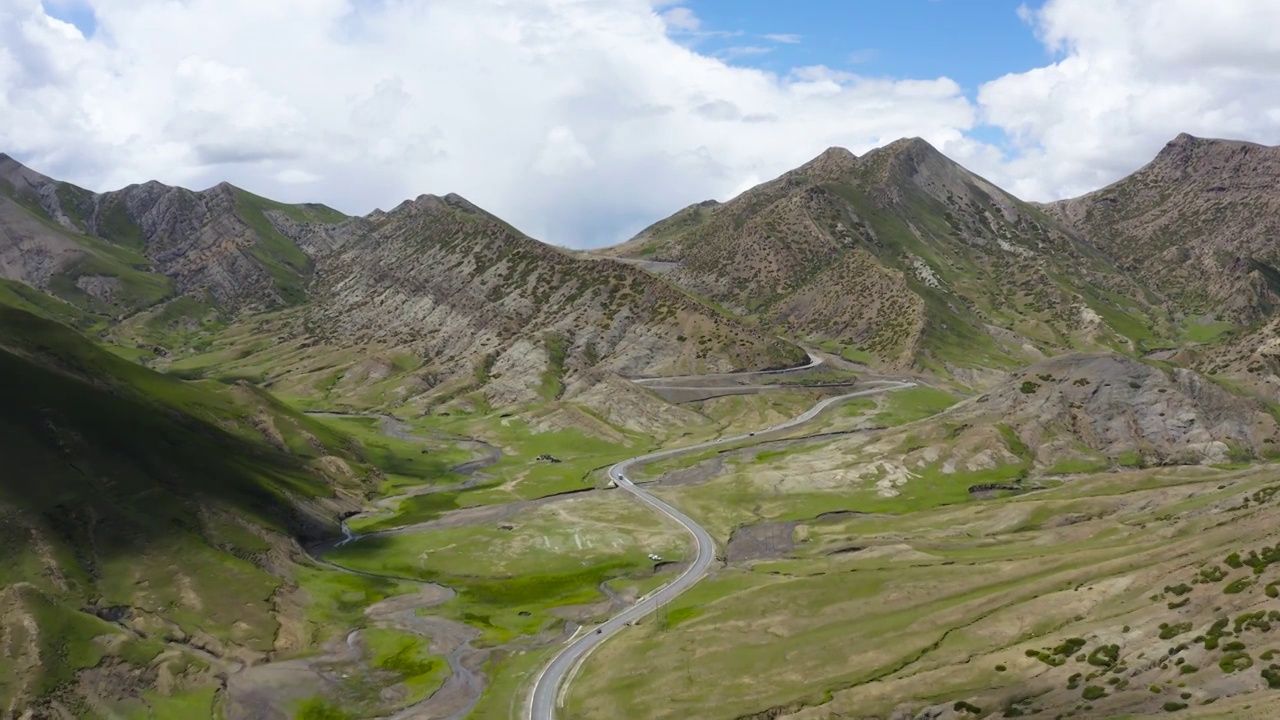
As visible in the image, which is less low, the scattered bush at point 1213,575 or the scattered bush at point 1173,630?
the scattered bush at point 1213,575

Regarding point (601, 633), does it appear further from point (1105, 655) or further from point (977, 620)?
point (1105, 655)

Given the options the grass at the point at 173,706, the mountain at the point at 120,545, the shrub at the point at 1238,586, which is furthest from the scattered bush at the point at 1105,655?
the mountain at the point at 120,545

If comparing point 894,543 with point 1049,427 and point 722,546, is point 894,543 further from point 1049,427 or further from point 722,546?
point 1049,427

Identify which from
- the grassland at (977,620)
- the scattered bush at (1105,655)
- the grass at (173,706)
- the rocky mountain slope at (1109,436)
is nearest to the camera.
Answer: the grassland at (977,620)

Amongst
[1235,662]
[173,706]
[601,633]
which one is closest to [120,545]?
[173,706]

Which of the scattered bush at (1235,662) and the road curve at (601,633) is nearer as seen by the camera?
the scattered bush at (1235,662)

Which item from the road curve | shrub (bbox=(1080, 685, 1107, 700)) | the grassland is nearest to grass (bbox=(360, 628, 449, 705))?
the road curve

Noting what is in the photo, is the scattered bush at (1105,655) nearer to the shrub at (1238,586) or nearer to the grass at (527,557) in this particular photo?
the shrub at (1238,586)

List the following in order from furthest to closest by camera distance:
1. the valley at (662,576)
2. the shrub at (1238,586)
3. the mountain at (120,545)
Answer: the mountain at (120,545) < the valley at (662,576) < the shrub at (1238,586)

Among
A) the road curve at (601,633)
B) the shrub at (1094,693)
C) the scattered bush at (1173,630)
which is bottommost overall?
the road curve at (601,633)
